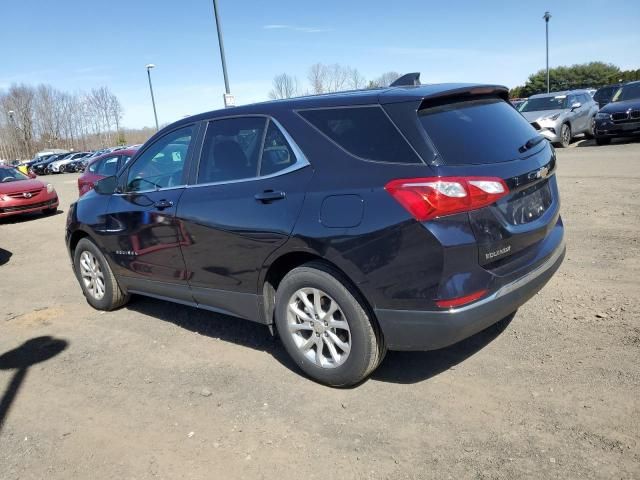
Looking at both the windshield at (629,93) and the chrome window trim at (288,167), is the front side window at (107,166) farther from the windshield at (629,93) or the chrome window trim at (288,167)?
the windshield at (629,93)

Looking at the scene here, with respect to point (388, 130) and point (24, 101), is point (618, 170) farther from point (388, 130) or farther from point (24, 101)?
point (24, 101)

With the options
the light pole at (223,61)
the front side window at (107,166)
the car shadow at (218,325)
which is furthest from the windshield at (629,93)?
the car shadow at (218,325)

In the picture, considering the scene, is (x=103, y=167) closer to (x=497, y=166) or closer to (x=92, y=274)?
(x=92, y=274)

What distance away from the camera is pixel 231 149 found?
403cm

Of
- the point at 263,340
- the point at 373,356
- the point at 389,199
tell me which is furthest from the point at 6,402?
the point at 389,199

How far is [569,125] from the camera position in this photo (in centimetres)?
1700

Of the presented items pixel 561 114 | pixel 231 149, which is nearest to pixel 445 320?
pixel 231 149

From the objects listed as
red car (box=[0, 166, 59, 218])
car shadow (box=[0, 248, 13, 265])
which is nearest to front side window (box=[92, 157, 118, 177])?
car shadow (box=[0, 248, 13, 265])

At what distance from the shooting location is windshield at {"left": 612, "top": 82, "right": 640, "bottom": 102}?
1678 centimetres

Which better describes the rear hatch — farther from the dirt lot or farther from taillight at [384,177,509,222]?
the dirt lot

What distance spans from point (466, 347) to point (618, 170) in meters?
8.58

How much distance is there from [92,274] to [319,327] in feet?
10.1

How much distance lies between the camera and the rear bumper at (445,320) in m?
2.97

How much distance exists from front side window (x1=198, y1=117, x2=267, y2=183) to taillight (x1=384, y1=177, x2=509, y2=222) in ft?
4.05
